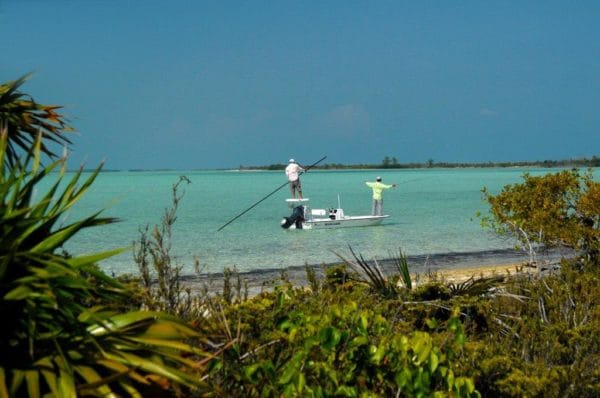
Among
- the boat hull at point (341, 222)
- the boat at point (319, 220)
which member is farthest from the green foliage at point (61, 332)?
the boat hull at point (341, 222)

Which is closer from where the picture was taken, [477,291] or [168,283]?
[168,283]

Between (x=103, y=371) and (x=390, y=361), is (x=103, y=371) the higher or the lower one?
the higher one

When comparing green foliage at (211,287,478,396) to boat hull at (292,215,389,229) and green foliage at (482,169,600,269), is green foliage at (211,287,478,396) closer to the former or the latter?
green foliage at (482,169,600,269)

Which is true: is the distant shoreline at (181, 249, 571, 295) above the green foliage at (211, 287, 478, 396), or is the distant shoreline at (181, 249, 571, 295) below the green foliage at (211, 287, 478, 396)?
below

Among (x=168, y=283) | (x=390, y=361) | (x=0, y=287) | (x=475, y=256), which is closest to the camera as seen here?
(x=0, y=287)

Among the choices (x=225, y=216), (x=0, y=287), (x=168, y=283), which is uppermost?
(x=0, y=287)

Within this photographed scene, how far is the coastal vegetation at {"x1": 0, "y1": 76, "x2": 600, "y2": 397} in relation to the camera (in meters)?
2.89

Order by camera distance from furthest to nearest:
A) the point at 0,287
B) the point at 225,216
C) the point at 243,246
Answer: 1. the point at 225,216
2. the point at 243,246
3. the point at 0,287

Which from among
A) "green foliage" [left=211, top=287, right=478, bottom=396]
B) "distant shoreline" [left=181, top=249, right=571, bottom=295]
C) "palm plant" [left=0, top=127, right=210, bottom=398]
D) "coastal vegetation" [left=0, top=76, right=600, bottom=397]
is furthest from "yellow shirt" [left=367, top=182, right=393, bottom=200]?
"palm plant" [left=0, top=127, right=210, bottom=398]

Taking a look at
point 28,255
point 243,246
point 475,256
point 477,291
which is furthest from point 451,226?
point 28,255

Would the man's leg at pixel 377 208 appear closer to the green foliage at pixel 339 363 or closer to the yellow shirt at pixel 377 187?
the yellow shirt at pixel 377 187

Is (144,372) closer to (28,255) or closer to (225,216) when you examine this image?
(28,255)

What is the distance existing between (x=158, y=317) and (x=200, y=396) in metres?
0.53

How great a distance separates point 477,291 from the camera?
8.34 meters
